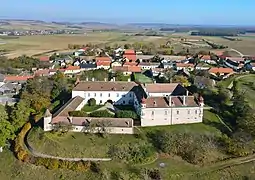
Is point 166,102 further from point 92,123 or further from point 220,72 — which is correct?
point 220,72

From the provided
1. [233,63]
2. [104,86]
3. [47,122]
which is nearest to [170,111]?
[104,86]

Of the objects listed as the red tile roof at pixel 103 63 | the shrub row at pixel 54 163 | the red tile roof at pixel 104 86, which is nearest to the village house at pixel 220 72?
the red tile roof at pixel 103 63

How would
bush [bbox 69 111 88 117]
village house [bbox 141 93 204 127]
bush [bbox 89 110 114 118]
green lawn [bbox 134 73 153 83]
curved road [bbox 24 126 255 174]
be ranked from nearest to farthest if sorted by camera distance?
curved road [bbox 24 126 255 174] → village house [bbox 141 93 204 127] → bush [bbox 69 111 88 117] → bush [bbox 89 110 114 118] → green lawn [bbox 134 73 153 83]

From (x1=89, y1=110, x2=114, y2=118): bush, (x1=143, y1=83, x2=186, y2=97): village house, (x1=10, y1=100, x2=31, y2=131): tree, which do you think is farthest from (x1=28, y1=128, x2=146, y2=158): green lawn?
(x1=143, y1=83, x2=186, y2=97): village house

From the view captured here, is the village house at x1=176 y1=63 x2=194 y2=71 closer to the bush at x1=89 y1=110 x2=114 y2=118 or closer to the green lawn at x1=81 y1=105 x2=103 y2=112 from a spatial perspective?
the green lawn at x1=81 y1=105 x2=103 y2=112

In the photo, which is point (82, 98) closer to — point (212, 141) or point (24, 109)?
point (24, 109)

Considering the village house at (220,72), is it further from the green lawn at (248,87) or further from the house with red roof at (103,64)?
the house with red roof at (103,64)

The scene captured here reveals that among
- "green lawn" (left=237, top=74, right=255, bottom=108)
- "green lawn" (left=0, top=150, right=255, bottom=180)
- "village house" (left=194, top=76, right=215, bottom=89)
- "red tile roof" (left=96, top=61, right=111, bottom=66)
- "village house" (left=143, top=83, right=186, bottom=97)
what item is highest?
"village house" (left=143, top=83, right=186, bottom=97)

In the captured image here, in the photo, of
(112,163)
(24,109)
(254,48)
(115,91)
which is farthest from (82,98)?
(254,48)
